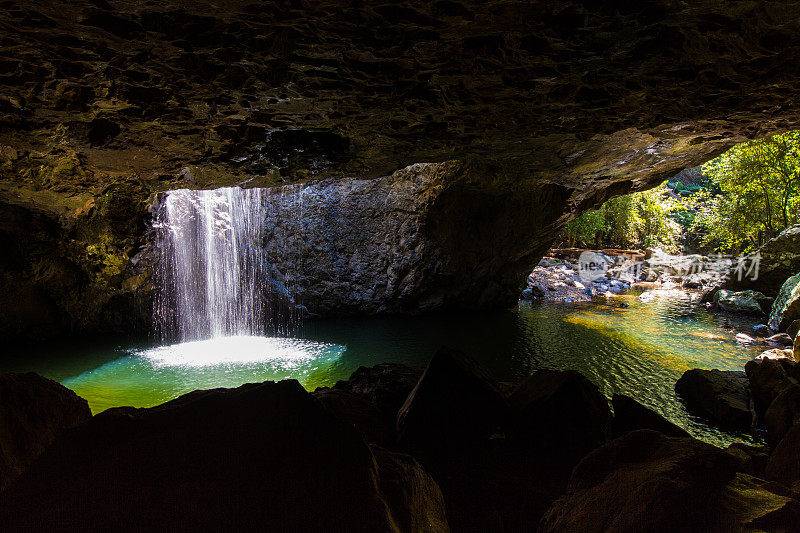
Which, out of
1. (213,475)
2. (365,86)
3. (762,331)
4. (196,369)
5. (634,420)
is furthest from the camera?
(762,331)

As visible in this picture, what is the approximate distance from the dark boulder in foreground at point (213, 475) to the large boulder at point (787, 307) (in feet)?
40.2

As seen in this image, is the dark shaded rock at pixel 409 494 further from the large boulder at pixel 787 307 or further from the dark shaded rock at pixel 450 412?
the large boulder at pixel 787 307

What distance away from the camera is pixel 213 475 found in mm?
1383

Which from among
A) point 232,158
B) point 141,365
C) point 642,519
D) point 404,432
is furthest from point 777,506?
point 141,365

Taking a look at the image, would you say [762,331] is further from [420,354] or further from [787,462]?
[787,462]

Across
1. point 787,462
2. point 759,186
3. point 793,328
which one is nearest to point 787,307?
point 793,328

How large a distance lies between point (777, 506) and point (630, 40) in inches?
99.3

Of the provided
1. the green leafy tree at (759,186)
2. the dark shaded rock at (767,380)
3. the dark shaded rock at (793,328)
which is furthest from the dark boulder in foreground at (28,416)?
the green leafy tree at (759,186)

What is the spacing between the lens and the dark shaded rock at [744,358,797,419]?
4.84 metres

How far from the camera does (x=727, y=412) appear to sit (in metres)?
4.89

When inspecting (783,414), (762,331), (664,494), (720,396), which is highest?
(664,494)

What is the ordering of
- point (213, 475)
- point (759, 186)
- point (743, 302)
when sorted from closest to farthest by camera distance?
1. point (213, 475)
2. point (743, 302)
3. point (759, 186)

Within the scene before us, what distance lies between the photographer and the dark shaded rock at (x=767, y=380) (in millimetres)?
4845

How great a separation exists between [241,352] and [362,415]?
6.26 meters
